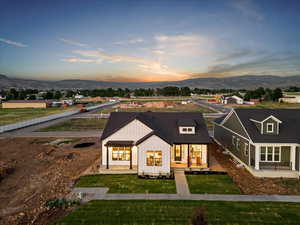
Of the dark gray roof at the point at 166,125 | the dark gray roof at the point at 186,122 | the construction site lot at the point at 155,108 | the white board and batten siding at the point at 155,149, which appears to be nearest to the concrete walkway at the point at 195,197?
the white board and batten siding at the point at 155,149

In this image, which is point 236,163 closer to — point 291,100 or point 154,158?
point 154,158

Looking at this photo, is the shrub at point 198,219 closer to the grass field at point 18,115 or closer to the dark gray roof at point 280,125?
the dark gray roof at point 280,125

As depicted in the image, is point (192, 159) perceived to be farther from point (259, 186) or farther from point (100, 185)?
point (100, 185)

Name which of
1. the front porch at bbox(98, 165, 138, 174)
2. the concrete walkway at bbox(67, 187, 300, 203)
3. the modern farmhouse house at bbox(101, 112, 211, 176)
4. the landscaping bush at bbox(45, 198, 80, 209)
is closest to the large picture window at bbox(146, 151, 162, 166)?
the modern farmhouse house at bbox(101, 112, 211, 176)

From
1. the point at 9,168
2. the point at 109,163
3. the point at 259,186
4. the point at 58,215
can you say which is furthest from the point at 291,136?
the point at 9,168

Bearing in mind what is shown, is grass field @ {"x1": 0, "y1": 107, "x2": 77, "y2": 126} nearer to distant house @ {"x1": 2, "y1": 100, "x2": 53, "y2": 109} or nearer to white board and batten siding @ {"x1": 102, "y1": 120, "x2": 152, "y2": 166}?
distant house @ {"x1": 2, "y1": 100, "x2": 53, "y2": 109}

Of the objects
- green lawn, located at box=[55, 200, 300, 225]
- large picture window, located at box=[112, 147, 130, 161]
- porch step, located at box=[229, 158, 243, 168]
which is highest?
large picture window, located at box=[112, 147, 130, 161]

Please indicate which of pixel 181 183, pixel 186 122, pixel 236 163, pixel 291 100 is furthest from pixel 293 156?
pixel 291 100
